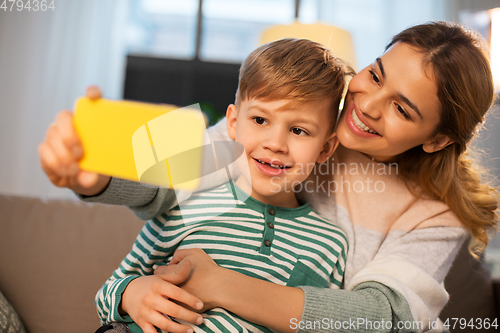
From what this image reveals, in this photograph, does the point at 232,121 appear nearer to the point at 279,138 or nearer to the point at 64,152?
the point at 279,138

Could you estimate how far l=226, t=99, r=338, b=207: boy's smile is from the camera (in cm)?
70

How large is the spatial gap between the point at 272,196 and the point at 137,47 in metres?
2.26

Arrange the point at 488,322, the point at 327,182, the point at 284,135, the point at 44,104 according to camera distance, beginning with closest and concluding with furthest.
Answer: the point at 284,135 < the point at 327,182 < the point at 488,322 < the point at 44,104

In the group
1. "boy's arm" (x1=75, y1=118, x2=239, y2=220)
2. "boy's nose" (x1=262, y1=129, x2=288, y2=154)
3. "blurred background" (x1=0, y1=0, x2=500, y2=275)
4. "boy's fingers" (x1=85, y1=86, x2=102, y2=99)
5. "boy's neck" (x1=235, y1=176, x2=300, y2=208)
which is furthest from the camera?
"blurred background" (x1=0, y1=0, x2=500, y2=275)

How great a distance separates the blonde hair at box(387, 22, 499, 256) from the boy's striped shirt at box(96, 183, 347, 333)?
0.29m

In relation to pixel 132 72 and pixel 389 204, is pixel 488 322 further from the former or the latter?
pixel 132 72

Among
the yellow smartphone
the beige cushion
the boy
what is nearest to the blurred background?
the beige cushion

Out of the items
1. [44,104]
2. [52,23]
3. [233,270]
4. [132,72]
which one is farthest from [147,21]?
[233,270]

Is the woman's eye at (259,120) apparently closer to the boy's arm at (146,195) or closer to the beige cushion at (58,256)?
the boy's arm at (146,195)

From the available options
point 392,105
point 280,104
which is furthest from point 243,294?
point 392,105

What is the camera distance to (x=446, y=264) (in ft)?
2.72

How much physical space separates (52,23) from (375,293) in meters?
2.70

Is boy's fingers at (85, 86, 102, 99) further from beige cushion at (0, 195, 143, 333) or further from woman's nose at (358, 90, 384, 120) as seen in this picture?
beige cushion at (0, 195, 143, 333)

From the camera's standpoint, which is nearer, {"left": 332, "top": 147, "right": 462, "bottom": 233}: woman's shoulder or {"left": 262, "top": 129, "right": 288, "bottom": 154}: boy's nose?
{"left": 262, "top": 129, "right": 288, "bottom": 154}: boy's nose
